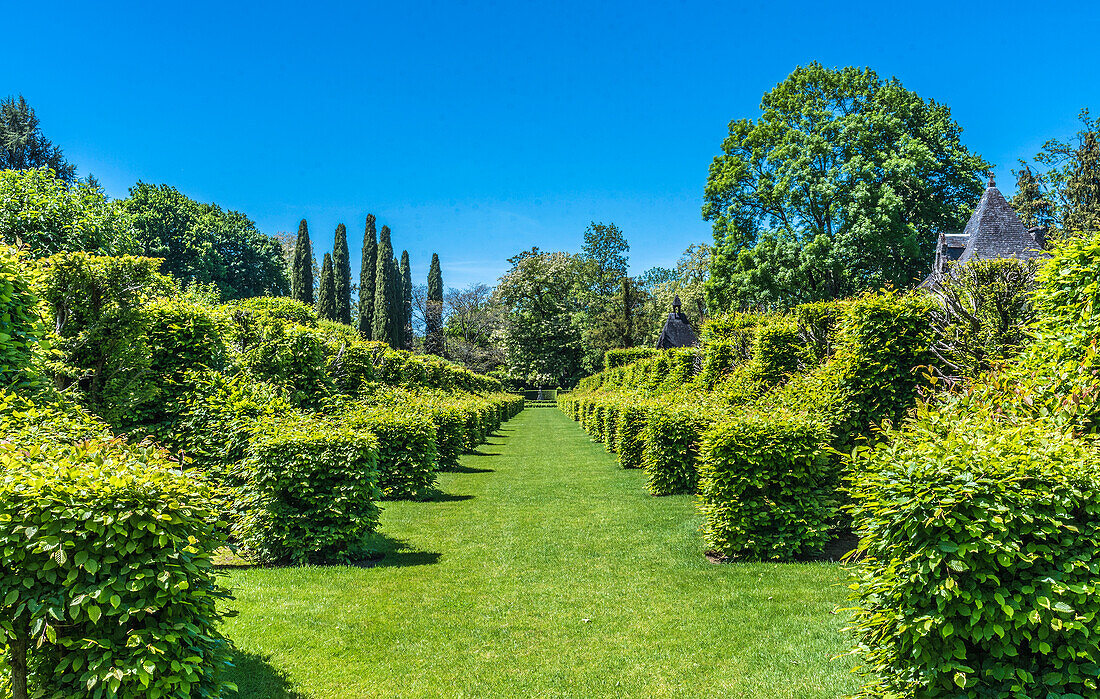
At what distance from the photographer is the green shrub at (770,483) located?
24.3 feet

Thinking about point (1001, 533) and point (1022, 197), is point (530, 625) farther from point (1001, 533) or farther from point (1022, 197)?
point (1022, 197)

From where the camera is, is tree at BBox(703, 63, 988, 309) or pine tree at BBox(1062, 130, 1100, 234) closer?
tree at BBox(703, 63, 988, 309)

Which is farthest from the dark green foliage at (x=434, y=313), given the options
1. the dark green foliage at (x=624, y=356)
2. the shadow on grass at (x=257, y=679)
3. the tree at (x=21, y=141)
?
the shadow on grass at (x=257, y=679)

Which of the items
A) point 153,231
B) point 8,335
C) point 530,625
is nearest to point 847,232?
point 530,625

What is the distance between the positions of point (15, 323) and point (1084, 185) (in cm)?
5212

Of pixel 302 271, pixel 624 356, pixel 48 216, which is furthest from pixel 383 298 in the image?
pixel 48 216

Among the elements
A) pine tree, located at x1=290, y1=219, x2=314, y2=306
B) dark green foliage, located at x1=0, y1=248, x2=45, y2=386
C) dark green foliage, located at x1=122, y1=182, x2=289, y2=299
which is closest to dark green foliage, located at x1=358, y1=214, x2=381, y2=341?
pine tree, located at x1=290, y1=219, x2=314, y2=306

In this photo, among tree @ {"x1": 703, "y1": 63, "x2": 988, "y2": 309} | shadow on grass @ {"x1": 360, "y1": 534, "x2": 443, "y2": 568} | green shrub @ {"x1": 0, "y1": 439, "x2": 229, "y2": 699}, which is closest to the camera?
green shrub @ {"x1": 0, "y1": 439, "x2": 229, "y2": 699}

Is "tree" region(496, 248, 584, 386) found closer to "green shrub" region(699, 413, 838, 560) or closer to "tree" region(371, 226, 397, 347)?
"tree" region(371, 226, 397, 347)

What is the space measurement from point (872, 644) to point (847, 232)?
27.4 m

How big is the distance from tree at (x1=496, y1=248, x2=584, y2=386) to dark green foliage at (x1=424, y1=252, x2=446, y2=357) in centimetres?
1071

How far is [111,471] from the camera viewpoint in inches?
125

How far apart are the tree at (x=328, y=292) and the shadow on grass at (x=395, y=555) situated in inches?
1921

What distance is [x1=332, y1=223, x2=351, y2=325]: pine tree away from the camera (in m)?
55.5
